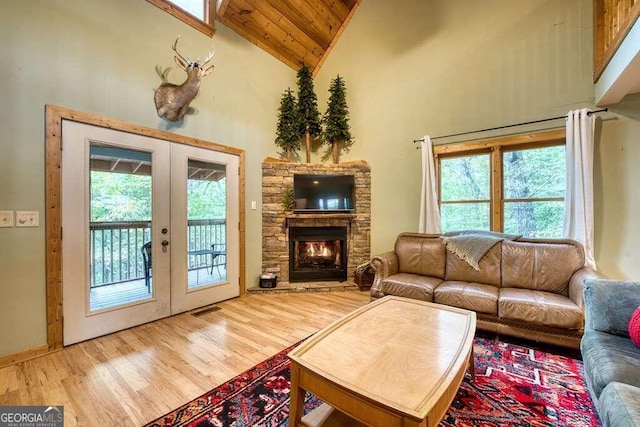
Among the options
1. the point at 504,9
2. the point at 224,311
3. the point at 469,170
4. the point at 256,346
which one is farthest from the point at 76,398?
the point at 504,9

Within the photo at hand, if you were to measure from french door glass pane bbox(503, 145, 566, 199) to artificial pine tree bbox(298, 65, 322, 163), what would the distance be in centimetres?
277

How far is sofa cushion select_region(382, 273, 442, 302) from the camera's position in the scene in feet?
8.93

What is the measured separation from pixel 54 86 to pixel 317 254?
11.6 ft

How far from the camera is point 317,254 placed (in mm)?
4293

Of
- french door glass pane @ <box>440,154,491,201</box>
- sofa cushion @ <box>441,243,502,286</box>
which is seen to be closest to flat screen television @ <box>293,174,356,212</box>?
french door glass pane @ <box>440,154,491,201</box>

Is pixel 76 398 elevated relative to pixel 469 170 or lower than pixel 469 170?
lower

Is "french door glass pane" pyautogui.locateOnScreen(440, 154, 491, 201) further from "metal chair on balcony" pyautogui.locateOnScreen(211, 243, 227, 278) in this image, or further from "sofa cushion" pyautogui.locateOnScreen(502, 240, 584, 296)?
"metal chair on balcony" pyautogui.locateOnScreen(211, 243, 227, 278)

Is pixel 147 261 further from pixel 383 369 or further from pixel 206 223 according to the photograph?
pixel 383 369

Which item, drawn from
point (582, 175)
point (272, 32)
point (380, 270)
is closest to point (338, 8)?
point (272, 32)

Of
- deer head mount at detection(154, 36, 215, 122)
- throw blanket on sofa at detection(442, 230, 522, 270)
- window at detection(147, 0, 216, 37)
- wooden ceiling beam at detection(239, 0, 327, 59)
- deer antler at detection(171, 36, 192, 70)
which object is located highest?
wooden ceiling beam at detection(239, 0, 327, 59)

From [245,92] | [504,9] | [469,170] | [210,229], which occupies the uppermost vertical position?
[504,9]

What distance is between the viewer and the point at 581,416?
1.47 meters

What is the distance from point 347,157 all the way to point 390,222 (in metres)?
1.36

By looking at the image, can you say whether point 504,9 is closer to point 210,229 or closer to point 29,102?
point 210,229
